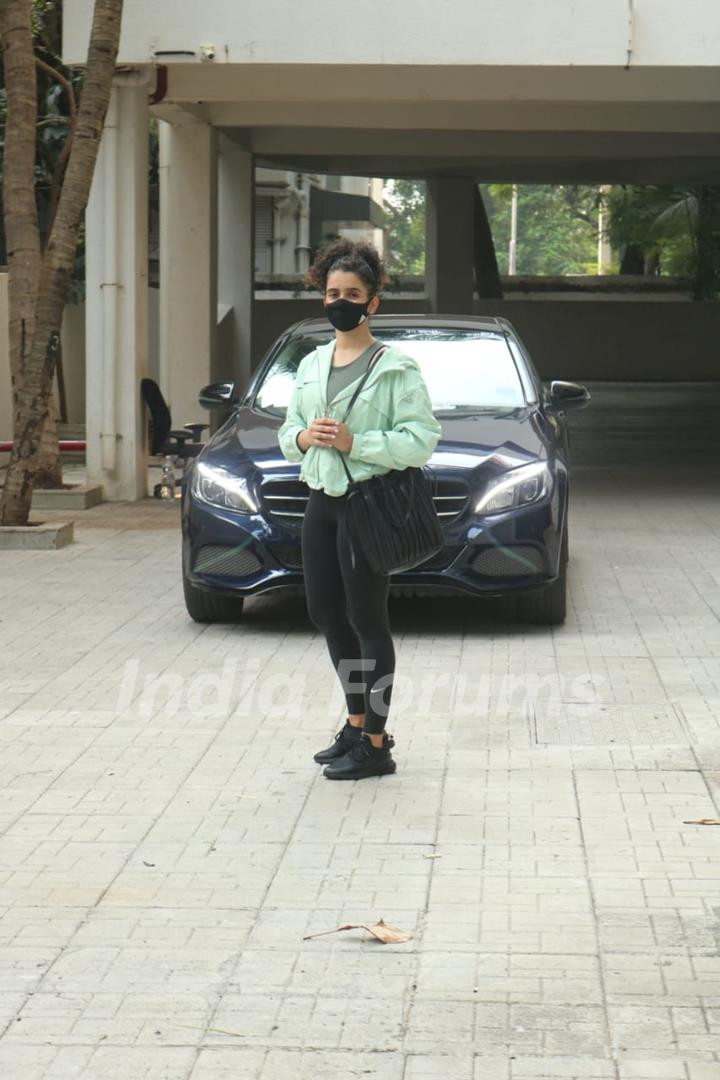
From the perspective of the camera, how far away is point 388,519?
631 centimetres

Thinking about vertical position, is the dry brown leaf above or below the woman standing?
below

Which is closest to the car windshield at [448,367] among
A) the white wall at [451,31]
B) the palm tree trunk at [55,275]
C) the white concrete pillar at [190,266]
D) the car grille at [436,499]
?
the car grille at [436,499]

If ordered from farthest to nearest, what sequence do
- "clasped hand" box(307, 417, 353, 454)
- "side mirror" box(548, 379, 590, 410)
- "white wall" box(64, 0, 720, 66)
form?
1. "white wall" box(64, 0, 720, 66)
2. "side mirror" box(548, 379, 590, 410)
3. "clasped hand" box(307, 417, 353, 454)

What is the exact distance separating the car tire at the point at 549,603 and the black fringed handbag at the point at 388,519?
10.1 ft

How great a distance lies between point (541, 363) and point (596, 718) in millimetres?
31732

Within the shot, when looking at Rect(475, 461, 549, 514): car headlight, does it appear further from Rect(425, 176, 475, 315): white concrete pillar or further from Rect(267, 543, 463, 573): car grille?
Rect(425, 176, 475, 315): white concrete pillar

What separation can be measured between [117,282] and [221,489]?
6.54 metres

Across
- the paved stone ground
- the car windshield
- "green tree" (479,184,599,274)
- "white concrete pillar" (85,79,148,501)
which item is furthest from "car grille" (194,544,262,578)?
"green tree" (479,184,599,274)

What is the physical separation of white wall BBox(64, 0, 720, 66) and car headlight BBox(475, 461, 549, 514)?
19.5ft

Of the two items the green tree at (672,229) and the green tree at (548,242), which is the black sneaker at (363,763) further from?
the green tree at (548,242)

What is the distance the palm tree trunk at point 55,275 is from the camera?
12938 mm

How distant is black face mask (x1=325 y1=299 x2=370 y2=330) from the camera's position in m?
6.33

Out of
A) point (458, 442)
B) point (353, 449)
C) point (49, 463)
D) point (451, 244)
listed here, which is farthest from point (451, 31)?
point (451, 244)

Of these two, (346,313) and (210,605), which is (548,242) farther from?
(346,313)
